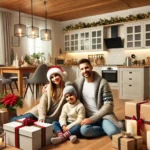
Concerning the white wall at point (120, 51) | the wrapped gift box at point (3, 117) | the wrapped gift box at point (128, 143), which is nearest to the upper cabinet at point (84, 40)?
the white wall at point (120, 51)

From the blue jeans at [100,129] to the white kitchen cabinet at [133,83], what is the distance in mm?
2626

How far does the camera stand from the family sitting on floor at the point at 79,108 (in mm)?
2250

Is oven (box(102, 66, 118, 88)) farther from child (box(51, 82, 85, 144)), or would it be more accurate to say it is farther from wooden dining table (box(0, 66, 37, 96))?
child (box(51, 82, 85, 144))

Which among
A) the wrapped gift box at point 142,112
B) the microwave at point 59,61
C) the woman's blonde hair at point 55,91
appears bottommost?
the wrapped gift box at point 142,112

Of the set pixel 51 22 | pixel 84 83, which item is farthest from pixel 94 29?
pixel 84 83

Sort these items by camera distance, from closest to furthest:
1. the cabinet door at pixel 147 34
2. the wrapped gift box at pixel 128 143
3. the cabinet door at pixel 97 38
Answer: the wrapped gift box at pixel 128 143, the cabinet door at pixel 147 34, the cabinet door at pixel 97 38

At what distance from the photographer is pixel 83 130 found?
221 cm

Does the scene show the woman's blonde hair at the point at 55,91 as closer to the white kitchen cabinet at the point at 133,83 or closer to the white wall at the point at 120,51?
the white kitchen cabinet at the point at 133,83

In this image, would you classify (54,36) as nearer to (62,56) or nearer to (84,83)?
(62,56)

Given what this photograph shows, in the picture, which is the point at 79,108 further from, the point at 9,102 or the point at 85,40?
the point at 85,40

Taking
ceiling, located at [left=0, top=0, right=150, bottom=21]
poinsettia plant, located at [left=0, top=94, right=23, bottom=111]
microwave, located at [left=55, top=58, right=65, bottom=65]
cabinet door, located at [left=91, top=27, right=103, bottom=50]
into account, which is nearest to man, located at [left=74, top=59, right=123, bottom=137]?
poinsettia plant, located at [left=0, top=94, right=23, bottom=111]

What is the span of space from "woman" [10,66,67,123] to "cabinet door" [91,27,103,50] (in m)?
4.94

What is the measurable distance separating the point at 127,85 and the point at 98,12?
347 centimetres

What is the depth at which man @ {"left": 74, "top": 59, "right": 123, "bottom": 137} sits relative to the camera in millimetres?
2242
